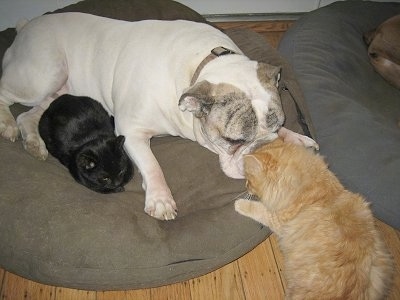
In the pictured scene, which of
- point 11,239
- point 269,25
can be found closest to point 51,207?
point 11,239

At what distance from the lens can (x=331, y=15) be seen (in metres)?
3.74

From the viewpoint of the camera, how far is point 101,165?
239 centimetres

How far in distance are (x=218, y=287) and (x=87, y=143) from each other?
1.29 meters

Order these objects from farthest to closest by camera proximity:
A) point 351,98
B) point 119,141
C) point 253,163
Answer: point 351,98
point 119,141
point 253,163

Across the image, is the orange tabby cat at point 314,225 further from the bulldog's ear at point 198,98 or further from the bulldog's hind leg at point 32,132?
the bulldog's hind leg at point 32,132

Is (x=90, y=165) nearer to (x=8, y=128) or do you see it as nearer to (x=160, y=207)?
(x=160, y=207)

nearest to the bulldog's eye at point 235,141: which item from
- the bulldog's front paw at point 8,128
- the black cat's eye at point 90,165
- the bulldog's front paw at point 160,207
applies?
the bulldog's front paw at point 160,207

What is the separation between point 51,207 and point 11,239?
27 centimetres

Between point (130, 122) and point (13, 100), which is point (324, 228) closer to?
point (130, 122)

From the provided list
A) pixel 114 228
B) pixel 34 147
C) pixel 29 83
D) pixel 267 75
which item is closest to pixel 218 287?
pixel 114 228

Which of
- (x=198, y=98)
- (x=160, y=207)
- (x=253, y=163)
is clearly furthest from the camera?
(x=160, y=207)

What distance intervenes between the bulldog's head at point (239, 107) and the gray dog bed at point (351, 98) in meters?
0.78

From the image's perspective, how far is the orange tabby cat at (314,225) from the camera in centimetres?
189

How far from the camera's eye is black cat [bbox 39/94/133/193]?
2391mm
